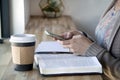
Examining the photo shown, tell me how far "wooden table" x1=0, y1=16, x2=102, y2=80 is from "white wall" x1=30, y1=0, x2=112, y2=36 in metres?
0.12

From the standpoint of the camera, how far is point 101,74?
1.08 meters

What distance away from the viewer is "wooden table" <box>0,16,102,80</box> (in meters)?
1.04

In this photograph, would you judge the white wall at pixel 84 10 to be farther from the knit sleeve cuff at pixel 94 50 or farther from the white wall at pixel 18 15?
the knit sleeve cuff at pixel 94 50

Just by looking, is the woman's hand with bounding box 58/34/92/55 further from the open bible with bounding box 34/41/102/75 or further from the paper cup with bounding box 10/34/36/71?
the paper cup with bounding box 10/34/36/71

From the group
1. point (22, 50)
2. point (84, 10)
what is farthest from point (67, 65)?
→ point (84, 10)

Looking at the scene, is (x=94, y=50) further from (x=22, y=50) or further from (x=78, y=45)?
(x=22, y=50)

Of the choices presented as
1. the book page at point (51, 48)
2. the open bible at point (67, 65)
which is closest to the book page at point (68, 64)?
the open bible at point (67, 65)

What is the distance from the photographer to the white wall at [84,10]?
2.91 meters

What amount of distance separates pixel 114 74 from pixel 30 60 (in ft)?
1.19

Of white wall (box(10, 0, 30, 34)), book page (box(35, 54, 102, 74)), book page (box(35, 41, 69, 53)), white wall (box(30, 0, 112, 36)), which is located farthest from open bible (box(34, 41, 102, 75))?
white wall (box(30, 0, 112, 36))

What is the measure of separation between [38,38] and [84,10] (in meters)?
1.17

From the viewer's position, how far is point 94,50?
1273mm

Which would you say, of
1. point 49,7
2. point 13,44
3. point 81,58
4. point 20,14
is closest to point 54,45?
point 81,58

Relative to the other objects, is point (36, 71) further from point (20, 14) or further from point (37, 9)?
point (37, 9)
